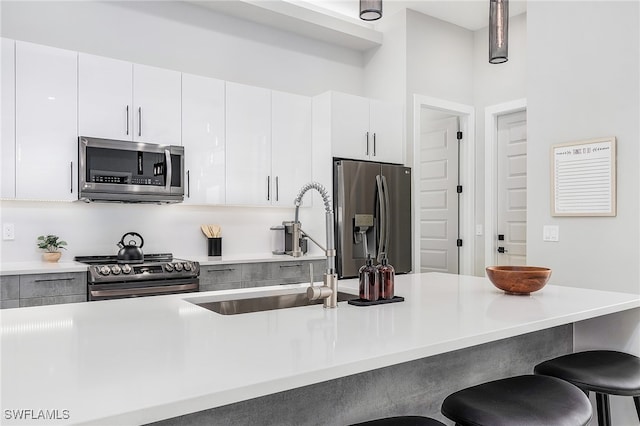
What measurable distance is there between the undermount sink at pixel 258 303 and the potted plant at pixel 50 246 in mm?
1923

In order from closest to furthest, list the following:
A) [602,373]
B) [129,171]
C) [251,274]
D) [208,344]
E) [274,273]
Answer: [208,344] < [602,373] < [129,171] < [251,274] < [274,273]

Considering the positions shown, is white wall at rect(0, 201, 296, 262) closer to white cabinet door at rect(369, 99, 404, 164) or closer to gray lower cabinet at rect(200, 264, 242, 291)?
gray lower cabinet at rect(200, 264, 242, 291)

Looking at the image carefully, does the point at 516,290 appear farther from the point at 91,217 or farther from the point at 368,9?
the point at 91,217

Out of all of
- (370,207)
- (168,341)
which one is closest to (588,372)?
(168,341)

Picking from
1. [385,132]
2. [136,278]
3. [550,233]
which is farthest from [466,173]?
[136,278]

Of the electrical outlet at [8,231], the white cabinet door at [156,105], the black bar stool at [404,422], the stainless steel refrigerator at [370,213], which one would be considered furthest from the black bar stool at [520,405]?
the electrical outlet at [8,231]

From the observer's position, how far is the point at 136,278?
320cm

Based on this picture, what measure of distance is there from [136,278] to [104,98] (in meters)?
1.28

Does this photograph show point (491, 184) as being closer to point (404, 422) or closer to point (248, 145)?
point (248, 145)

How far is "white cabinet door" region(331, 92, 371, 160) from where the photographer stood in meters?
4.34

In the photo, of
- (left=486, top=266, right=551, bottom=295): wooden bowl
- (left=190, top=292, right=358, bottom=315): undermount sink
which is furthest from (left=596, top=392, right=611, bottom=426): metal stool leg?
(left=190, top=292, right=358, bottom=315): undermount sink

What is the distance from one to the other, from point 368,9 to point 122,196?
2.31 metres

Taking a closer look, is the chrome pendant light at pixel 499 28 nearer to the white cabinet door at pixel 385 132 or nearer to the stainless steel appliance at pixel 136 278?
the stainless steel appliance at pixel 136 278

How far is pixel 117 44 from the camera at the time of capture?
3852mm
